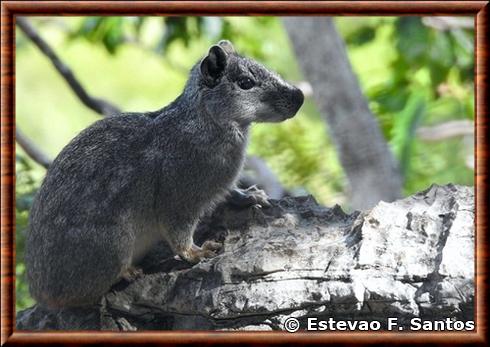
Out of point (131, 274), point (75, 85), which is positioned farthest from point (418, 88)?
point (131, 274)

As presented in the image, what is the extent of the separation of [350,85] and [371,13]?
2737 mm

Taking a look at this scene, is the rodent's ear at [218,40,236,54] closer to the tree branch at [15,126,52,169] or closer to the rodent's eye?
the rodent's eye

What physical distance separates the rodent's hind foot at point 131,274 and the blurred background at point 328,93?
5.03 ft

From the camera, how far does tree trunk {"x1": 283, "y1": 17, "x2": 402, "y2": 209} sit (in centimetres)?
616

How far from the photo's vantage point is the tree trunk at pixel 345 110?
6156 millimetres

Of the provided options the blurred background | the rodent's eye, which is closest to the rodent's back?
the rodent's eye

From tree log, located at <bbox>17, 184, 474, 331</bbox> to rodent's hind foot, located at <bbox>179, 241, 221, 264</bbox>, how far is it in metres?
0.04

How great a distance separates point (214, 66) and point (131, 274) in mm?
1028

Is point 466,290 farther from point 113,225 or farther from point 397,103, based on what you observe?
point 397,103

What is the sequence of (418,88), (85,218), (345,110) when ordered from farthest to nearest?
(418,88)
(345,110)
(85,218)

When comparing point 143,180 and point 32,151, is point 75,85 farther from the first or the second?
point 143,180

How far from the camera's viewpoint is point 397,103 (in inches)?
256

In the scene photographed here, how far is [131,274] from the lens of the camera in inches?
145

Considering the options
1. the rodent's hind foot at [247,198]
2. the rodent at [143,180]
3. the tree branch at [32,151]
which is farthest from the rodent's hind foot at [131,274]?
the tree branch at [32,151]
